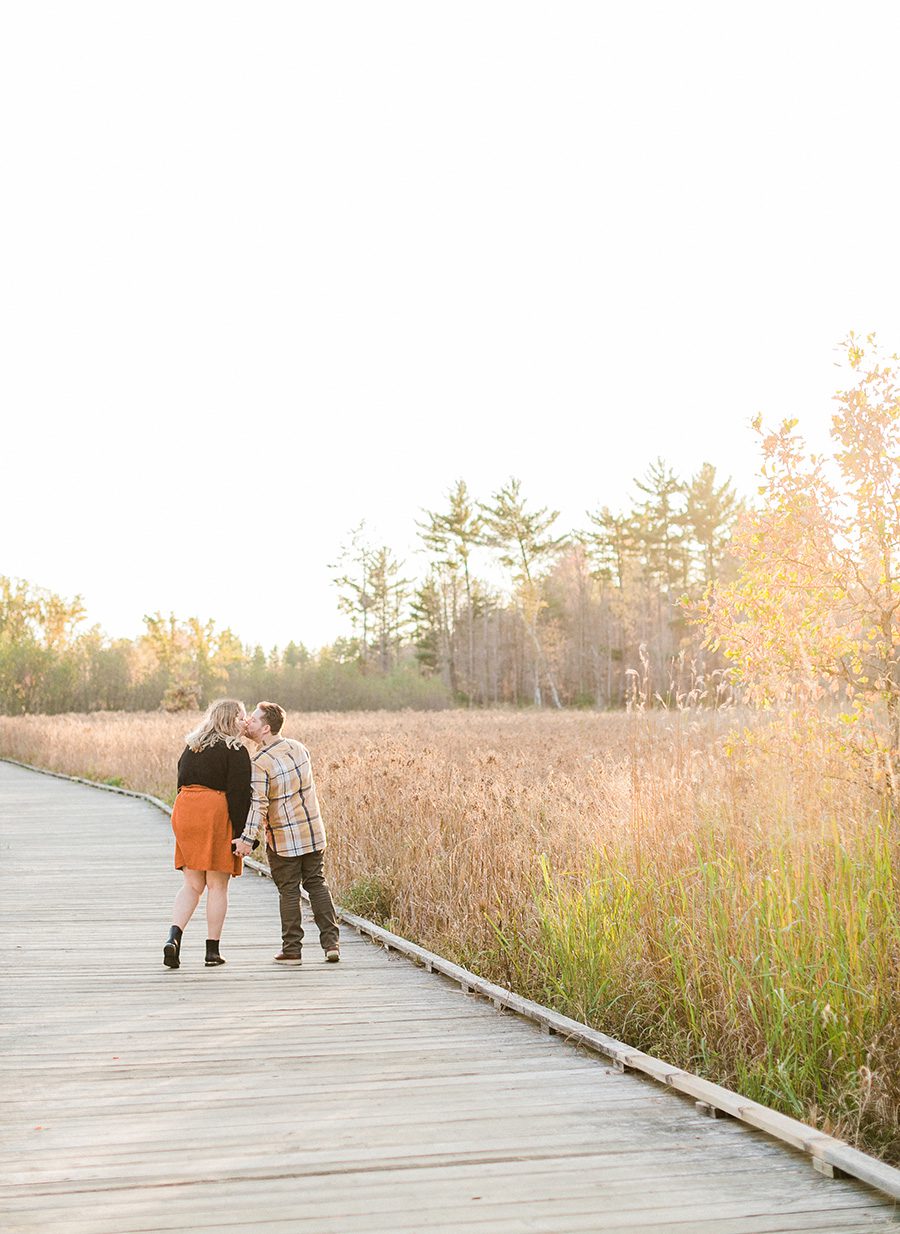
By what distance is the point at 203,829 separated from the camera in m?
6.84

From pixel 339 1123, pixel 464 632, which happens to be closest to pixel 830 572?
pixel 339 1123

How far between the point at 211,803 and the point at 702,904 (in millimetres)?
2710

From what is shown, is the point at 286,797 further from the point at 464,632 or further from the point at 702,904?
the point at 464,632

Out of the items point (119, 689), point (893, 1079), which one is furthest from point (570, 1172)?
point (119, 689)

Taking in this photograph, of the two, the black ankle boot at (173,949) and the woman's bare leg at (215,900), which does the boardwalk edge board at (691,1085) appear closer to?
the woman's bare leg at (215,900)

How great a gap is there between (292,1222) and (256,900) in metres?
6.93

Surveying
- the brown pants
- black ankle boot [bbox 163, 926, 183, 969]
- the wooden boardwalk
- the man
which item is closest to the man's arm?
the man

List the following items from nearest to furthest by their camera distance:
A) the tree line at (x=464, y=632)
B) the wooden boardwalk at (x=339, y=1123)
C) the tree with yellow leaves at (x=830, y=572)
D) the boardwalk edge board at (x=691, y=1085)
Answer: the wooden boardwalk at (x=339, y=1123)
the boardwalk edge board at (x=691, y=1085)
the tree with yellow leaves at (x=830, y=572)
the tree line at (x=464, y=632)

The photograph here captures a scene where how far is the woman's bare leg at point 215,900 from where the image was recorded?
6.93 m

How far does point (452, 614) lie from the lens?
68.1m

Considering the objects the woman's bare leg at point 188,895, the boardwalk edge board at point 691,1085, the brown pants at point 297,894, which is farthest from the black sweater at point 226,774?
the boardwalk edge board at point 691,1085

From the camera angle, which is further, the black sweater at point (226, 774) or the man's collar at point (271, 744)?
the man's collar at point (271, 744)

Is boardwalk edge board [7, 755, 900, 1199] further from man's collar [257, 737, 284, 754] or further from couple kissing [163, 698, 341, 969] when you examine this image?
man's collar [257, 737, 284, 754]

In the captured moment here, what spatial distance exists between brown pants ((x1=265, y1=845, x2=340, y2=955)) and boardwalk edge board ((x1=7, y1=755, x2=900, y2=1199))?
476 mm
